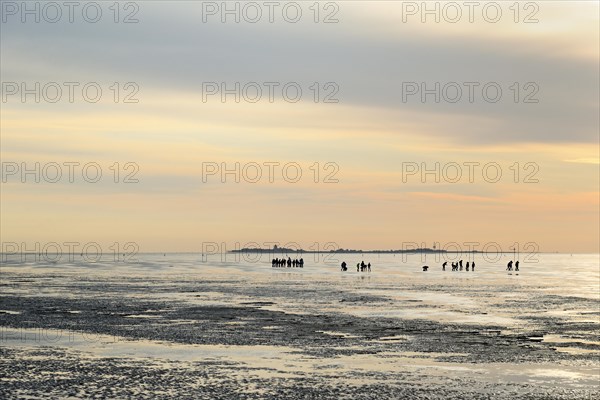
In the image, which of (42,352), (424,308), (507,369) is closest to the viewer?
(507,369)

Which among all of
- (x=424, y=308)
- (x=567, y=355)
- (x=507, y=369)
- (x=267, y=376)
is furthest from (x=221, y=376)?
(x=424, y=308)

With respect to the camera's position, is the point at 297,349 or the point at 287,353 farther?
the point at 297,349

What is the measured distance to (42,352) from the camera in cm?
2811

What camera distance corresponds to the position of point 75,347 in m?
29.7

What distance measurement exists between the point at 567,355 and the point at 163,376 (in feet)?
48.2

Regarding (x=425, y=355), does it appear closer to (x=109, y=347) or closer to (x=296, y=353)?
(x=296, y=353)

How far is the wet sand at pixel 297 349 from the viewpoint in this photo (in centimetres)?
2223

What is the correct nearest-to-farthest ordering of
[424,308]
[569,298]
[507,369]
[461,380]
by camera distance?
[461,380] < [507,369] < [424,308] < [569,298]

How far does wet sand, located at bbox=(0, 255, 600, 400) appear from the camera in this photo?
2223 cm

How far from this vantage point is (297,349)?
97.3 feet

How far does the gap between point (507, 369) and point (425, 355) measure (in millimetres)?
3531

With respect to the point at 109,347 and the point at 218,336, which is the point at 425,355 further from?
the point at 109,347

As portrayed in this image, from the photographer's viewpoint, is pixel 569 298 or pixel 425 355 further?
pixel 569 298

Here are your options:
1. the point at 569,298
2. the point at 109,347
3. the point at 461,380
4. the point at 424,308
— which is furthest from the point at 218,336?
the point at 569,298
